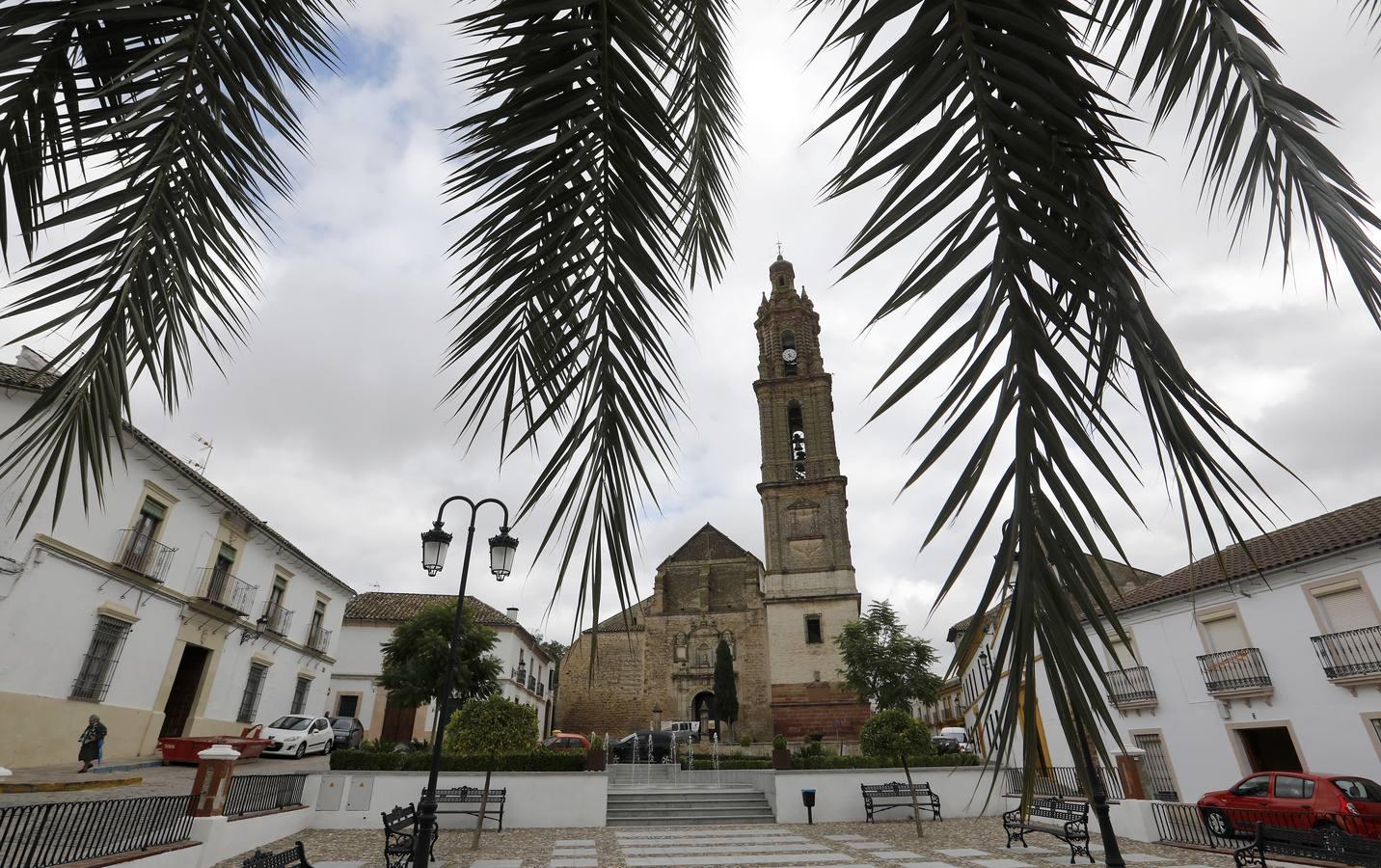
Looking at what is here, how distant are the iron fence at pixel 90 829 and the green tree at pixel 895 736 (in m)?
11.0

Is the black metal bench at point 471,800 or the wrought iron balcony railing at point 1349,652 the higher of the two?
the wrought iron balcony railing at point 1349,652

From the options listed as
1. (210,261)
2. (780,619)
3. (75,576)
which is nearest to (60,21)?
(210,261)

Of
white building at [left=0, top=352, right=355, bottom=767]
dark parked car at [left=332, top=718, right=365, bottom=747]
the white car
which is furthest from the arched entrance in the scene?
the white car

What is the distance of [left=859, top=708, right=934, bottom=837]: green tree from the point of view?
12.8 m

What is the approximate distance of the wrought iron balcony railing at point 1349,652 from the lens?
33.5 feet

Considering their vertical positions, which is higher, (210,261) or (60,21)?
(60,21)

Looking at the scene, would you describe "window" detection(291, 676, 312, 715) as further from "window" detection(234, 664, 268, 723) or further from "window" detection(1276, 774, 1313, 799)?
"window" detection(1276, 774, 1313, 799)

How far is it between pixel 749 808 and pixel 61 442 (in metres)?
14.3

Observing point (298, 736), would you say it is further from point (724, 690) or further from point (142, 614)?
point (724, 690)

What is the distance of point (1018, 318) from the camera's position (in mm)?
1008

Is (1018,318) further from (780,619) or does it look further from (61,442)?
(780,619)

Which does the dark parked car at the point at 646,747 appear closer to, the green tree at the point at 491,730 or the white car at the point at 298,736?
the white car at the point at 298,736


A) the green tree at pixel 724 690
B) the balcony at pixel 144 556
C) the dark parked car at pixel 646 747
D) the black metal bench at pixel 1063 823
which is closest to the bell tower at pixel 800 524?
the green tree at pixel 724 690

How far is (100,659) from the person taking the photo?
12.0 m
